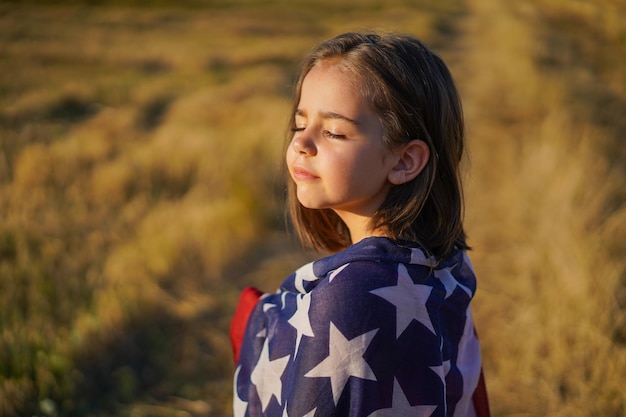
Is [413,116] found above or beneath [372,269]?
above

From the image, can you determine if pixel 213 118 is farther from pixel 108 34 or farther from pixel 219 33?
pixel 219 33

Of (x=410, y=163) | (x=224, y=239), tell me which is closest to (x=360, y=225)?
(x=410, y=163)

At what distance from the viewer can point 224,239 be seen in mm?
3873

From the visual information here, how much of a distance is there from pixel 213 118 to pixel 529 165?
4.53m

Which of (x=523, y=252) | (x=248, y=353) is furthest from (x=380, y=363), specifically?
(x=523, y=252)

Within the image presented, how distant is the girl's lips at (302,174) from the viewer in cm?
136

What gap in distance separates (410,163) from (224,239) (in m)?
2.61

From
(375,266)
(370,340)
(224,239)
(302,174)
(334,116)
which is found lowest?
(224,239)

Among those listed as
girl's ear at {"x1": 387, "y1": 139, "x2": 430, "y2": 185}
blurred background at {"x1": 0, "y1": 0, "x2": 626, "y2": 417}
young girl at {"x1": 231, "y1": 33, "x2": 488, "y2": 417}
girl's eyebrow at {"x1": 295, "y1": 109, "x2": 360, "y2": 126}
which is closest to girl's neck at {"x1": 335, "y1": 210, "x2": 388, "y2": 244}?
young girl at {"x1": 231, "y1": 33, "x2": 488, "y2": 417}

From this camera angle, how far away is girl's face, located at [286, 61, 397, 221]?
1.33m

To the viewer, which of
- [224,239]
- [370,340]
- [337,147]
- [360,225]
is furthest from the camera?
[224,239]

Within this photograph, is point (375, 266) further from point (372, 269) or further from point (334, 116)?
Answer: point (334, 116)

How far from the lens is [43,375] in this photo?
8.05 feet

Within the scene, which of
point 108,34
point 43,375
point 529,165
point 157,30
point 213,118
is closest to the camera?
point 43,375
